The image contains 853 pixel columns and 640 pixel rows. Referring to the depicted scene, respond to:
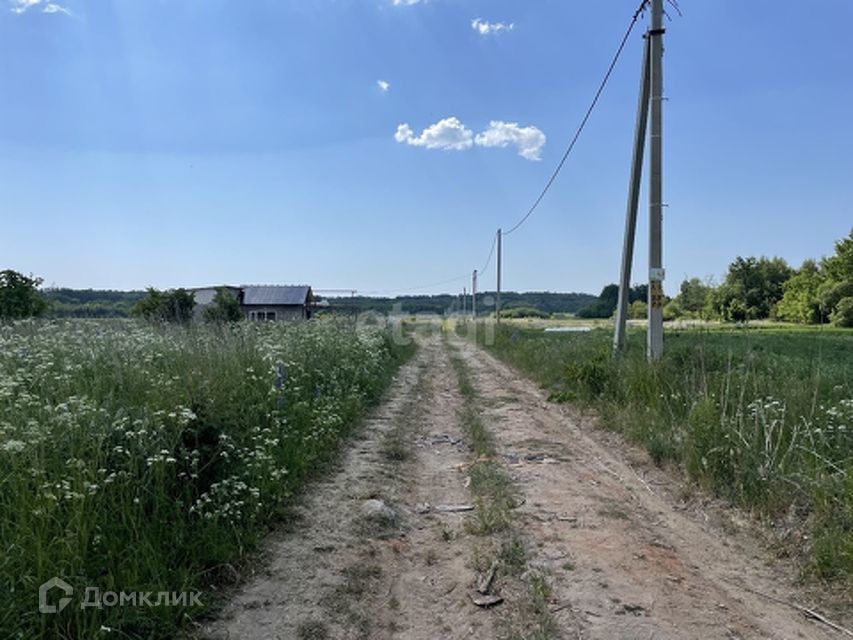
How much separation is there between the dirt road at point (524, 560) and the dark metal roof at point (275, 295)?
64.3 metres

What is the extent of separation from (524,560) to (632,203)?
897 cm

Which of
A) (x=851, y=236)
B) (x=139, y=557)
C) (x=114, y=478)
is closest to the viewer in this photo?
(x=139, y=557)

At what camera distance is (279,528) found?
416 cm

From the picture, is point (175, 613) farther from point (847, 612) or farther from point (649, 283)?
point (649, 283)

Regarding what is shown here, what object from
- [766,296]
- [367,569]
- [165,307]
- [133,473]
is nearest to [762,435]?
[367,569]

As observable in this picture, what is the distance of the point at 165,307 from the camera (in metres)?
12.9

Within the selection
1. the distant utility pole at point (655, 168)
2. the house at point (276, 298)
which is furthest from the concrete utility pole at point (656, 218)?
the house at point (276, 298)

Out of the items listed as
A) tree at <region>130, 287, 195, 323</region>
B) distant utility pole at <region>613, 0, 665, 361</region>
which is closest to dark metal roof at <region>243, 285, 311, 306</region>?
tree at <region>130, 287, 195, 323</region>

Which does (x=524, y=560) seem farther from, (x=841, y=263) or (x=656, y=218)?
(x=841, y=263)

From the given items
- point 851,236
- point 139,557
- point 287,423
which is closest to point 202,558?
point 139,557

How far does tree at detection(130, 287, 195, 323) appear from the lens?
34.5 feet

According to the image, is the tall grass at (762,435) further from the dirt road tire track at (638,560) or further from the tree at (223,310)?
the tree at (223,310)

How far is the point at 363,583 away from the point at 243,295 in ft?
228

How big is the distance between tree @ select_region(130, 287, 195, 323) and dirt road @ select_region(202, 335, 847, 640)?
236 inches
